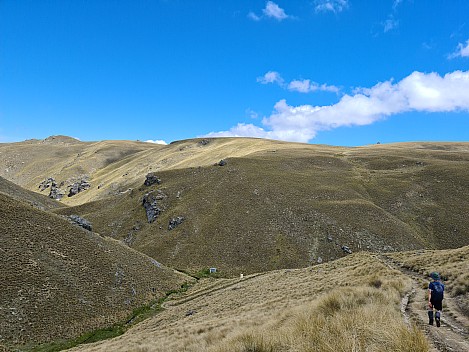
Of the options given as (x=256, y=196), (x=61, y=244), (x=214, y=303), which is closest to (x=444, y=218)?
(x=256, y=196)

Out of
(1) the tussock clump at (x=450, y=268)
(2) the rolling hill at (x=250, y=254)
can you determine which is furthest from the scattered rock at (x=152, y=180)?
(1) the tussock clump at (x=450, y=268)

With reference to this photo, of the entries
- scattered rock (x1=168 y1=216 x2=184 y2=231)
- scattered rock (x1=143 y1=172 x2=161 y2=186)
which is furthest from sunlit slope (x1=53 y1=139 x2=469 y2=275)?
scattered rock (x1=143 y1=172 x2=161 y2=186)

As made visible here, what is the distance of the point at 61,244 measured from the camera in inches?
1844

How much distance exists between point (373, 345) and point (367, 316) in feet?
8.86

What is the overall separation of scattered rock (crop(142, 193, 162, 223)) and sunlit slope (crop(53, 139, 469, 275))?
168 cm

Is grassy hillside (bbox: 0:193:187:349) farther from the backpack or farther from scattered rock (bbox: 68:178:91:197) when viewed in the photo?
scattered rock (bbox: 68:178:91:197)

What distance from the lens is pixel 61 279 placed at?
1581 inches

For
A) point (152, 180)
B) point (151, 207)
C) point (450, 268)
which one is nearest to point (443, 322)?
point (450, 268)

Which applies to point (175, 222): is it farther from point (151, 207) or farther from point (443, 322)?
point (443, 322)

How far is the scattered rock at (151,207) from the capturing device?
9224 cm

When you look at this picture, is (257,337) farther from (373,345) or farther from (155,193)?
(155,193)

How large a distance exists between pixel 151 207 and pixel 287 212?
40717mm

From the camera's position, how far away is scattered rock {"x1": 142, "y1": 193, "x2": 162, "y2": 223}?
92.2m

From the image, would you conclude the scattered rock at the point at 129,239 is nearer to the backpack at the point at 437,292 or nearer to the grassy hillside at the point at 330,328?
the grassy hillside at the point at 330,328
